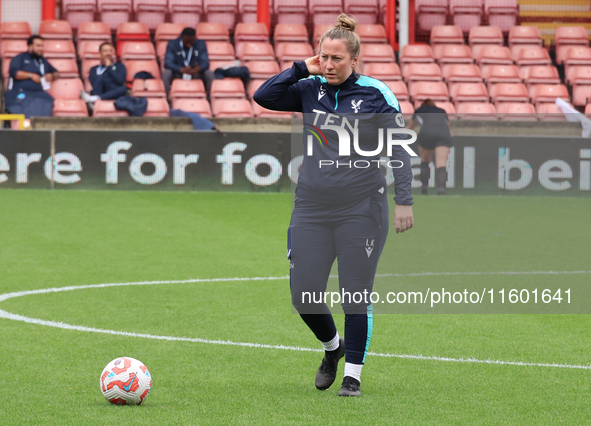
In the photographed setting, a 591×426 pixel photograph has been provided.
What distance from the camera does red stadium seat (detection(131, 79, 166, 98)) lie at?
15719 millimetres

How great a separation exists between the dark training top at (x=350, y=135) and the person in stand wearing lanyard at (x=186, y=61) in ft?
38.7

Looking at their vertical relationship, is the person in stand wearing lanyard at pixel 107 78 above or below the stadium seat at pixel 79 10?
below

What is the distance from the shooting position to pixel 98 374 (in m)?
4.65

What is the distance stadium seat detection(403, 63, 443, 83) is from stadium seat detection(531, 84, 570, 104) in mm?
1867


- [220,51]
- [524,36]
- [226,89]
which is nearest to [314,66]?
[226,89]

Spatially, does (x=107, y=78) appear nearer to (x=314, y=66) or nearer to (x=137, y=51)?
(x=137, y=51)

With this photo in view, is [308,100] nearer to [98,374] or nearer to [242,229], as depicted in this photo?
[98,374]

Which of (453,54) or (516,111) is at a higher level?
(453,54)

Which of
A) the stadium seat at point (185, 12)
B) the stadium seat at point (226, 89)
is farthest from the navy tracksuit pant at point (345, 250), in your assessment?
the stadium seat at point (185, 12)

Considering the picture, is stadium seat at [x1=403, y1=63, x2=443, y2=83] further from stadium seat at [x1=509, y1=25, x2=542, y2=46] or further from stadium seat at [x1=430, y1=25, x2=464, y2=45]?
stadium seat at [x1=509, y1=25, x2=542, y2=46]

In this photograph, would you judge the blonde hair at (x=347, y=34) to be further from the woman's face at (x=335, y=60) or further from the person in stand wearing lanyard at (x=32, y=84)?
the person in stand wearing lanyard at (x=32, y=84)

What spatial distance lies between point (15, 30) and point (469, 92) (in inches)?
353

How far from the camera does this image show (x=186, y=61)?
634 inches

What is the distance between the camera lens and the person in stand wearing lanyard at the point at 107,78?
15141 mm
